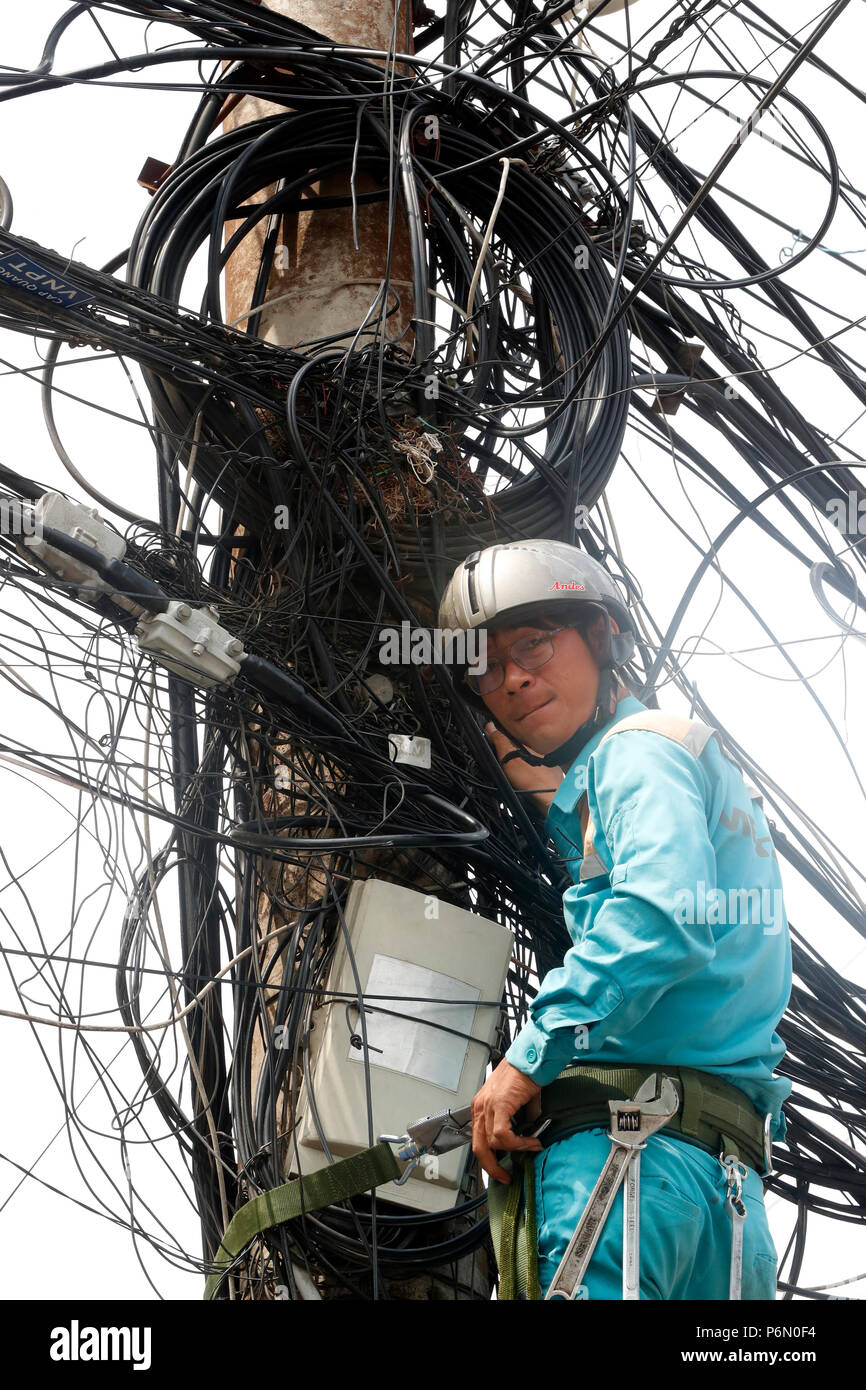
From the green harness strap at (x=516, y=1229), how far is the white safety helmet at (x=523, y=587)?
121 centimetres

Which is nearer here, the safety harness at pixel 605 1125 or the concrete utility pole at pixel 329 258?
the safety harness at pixel 605 1125

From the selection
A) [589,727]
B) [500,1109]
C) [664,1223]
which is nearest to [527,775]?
[589,727]

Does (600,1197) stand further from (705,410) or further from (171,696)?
(705,410)

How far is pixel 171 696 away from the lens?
10.8ft

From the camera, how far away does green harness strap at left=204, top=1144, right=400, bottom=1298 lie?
2.80 metres

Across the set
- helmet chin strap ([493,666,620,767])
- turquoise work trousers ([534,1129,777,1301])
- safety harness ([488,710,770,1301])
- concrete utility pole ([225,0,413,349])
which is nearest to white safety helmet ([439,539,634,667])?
helmet chin strap ([493,666,620,767])

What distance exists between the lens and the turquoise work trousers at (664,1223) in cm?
243

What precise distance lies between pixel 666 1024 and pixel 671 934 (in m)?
0.26

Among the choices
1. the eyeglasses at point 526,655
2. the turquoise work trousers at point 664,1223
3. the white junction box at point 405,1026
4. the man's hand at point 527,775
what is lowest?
the turquoise work trousers at point 664,1223

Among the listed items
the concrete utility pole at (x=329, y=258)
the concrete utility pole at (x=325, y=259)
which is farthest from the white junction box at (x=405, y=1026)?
the concrete utility pole at (x=325, y=259)

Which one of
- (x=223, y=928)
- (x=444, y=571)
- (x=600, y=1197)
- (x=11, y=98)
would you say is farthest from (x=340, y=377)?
(x=600, y=1197)

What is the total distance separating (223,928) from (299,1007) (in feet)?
1.48

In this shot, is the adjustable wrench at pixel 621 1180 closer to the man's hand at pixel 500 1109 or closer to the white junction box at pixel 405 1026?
the man's hand at pixel 500 1109
